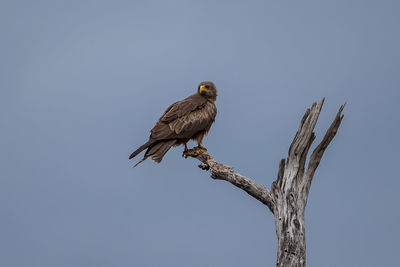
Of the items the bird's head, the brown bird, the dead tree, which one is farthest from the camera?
the bird's head

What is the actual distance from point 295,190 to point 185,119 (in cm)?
359

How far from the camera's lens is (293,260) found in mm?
8250

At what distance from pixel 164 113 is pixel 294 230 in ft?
14.9

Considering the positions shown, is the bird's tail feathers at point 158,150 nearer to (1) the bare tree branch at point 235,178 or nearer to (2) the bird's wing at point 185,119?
(2) the bird's wing at point 185,119

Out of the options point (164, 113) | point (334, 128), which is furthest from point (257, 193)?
point (164, 113)

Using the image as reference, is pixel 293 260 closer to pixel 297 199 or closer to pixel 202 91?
pixel 297 199

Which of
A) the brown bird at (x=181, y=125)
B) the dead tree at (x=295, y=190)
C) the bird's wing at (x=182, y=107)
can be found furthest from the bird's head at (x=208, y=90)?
the dead tree at (x=295, y=190)

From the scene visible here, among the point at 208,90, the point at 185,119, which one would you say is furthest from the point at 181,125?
the point at 208,90

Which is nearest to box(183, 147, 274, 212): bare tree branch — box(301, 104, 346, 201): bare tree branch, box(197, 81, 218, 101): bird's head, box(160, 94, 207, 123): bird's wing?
box(301, 104, 346, 201): bare tree branch

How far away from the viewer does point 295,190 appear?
8562 millimetres

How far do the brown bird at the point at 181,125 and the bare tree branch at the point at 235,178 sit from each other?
2.17 ft

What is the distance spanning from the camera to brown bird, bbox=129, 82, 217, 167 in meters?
10.8

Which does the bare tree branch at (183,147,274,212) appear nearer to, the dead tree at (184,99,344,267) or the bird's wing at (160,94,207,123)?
the dead tree at (184,99,344,267)

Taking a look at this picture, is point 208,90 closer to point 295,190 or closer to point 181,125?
point 181,125
